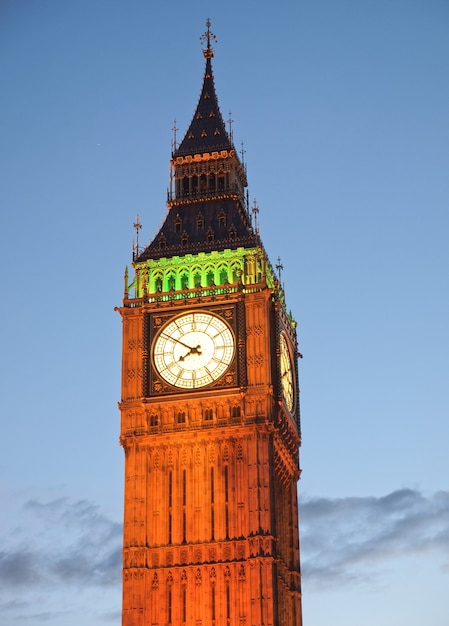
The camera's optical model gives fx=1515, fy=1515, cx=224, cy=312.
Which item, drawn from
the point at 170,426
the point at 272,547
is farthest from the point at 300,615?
the point at 170,426

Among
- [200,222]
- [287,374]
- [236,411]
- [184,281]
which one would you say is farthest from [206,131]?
[236,411]

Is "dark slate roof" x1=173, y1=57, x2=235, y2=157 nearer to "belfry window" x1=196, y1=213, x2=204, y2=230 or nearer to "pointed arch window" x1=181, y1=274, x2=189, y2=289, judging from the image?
"belfry window" x1=196, y1=213, x2=204, y2=230

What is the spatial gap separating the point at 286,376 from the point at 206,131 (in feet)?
49.7

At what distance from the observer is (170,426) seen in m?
70.1

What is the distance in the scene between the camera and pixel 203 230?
250 ft

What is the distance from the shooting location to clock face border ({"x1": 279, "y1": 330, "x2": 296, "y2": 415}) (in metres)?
72.4

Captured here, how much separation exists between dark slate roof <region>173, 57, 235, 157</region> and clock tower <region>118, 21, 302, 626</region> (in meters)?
4.38

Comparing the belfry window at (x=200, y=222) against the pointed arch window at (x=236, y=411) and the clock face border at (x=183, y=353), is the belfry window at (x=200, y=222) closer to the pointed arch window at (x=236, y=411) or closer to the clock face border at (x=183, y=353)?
the clock face border at (x=183, y=353)

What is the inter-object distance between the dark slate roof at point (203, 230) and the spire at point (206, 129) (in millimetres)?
3533

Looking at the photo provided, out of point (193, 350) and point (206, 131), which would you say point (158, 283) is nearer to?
point (193, 350)

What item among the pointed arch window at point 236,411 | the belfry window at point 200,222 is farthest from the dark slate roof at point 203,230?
the pointed arch window at point 236,411

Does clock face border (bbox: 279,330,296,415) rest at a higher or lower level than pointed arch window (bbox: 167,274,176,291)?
lower

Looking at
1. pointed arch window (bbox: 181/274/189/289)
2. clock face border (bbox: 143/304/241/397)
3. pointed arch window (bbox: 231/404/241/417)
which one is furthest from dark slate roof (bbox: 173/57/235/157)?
pointed arch window (bbox: 231/404/241/417)

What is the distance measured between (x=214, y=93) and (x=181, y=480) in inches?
961
